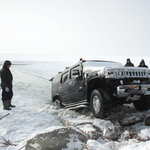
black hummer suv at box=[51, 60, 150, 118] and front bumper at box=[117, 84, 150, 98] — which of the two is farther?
black hummer suv at box=[51, 60, 150, 118]

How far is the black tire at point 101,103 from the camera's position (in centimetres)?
363

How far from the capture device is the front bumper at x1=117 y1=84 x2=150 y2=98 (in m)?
3.47

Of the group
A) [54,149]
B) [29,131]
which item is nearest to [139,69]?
[54,149]

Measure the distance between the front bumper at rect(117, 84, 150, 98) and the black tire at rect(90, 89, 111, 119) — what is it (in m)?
0.31

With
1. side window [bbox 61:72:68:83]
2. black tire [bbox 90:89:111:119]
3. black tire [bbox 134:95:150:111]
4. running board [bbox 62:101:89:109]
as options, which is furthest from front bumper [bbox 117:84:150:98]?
side window [bbox 61:72:68:83]

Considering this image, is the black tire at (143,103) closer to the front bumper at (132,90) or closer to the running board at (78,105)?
the front bumper at (132,90)

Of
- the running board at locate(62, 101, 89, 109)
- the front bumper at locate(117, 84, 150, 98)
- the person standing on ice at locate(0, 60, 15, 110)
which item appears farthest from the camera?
the person standing on ice at locate(0, 60, 15, 110)

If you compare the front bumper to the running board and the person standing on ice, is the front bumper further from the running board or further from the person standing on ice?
the person standing on ice

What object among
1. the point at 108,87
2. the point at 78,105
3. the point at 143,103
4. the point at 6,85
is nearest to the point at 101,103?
the point at 108,87

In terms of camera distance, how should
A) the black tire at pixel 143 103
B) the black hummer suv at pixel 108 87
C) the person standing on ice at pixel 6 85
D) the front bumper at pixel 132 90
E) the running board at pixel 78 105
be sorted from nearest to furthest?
the front bumper at pixel 132 90
the black hummer suv at pixel 108 87
the black tire at pixel 143 103
the running board at pixel 78 105
the person standing on ice at pixel 6 85

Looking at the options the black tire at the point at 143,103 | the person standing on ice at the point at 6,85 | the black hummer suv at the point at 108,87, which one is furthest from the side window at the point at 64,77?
the black tire at the point at 143,103

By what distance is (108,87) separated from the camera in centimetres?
384

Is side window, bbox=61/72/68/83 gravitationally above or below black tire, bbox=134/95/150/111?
above

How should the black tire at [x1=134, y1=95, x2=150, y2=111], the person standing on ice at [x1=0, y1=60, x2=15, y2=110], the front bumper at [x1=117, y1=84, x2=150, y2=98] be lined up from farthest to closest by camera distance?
the person standing on ice at [x1=0, y1=60, x2=15, y2=110] < the black tire at [x1=134, y1=95, x2=150, y2=111] < the front bumper at [x1=117, y1=84, x2=150, y2=98]
